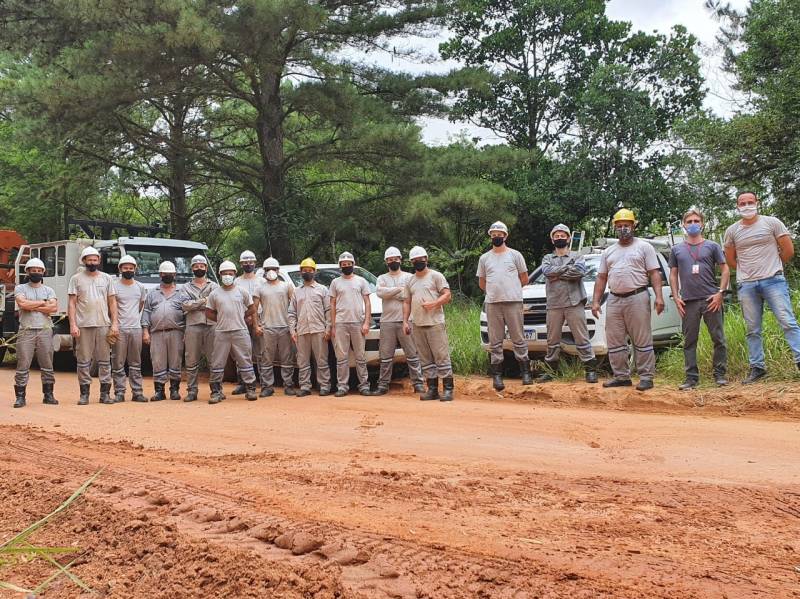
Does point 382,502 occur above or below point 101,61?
below

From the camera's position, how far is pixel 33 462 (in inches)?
234

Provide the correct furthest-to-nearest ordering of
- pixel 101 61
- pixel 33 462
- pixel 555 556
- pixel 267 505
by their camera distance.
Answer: pixel 101 61 < pixel 33 462 < pixel 267 505 < pixel 555 556

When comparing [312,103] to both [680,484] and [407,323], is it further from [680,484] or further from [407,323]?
[680,484]

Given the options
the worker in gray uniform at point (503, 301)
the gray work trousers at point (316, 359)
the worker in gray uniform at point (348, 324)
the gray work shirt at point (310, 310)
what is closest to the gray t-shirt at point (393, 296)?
the worker in gray uniform at point (348, 324)

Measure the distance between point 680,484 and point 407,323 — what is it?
5310 millimetres

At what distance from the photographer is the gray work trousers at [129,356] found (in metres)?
10.4

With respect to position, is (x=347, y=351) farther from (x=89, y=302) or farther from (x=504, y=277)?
(x=89, y=302)

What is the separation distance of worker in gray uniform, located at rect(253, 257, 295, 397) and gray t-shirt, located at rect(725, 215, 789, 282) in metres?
5.84

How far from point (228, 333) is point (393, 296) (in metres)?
2.29

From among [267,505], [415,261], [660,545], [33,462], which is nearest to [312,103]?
[415,261]

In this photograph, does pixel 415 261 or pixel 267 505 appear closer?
pixel 267 505

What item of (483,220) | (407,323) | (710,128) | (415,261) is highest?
(710,128)

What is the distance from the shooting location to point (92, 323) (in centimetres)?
1015

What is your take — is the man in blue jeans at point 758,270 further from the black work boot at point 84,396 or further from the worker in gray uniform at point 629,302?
the black work boot at point 84,396
